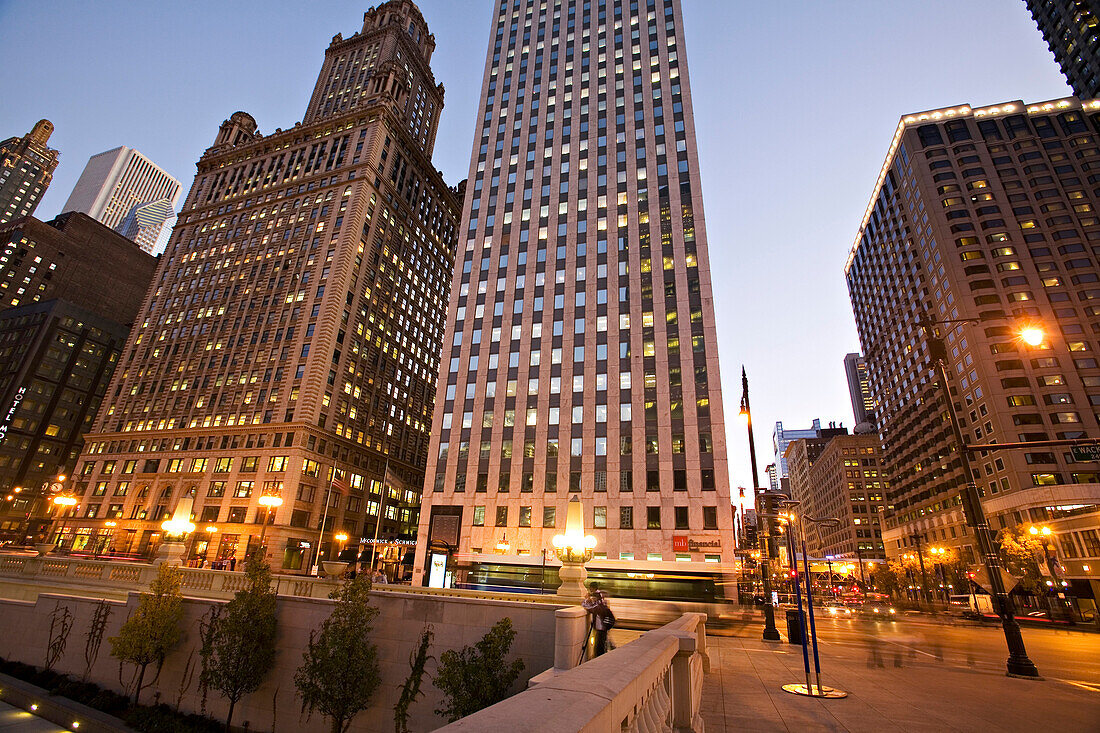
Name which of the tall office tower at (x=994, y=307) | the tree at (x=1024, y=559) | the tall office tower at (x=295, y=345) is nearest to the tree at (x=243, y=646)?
the tall office tower at (x=295, y=345)

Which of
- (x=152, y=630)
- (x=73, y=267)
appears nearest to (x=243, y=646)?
(x=152, y=630)

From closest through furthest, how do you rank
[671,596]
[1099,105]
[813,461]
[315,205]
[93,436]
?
[671,596]
[93,436]
[315,205]
[1099,105]
[813,461]

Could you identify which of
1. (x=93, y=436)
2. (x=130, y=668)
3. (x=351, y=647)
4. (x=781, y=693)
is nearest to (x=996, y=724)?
(x=781, y=693)

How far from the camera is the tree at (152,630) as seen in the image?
14719mm

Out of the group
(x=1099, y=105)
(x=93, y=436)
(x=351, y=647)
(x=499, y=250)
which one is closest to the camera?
(x=351, y=647)

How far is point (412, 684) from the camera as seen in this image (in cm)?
1263

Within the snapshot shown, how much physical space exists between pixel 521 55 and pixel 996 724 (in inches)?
3473

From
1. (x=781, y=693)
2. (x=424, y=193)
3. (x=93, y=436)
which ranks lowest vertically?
(x=781, y=693)

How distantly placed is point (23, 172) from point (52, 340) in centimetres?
11857

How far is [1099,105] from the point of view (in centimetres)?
9356

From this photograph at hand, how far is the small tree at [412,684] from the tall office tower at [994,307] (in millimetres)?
→ 75580

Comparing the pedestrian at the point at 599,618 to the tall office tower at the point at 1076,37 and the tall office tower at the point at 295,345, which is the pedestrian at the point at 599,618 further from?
the tall office tower at the point at 1076,37

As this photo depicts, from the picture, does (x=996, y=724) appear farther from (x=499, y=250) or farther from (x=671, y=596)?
(x=499, y=250)

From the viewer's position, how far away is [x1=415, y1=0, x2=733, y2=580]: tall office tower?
46.7 m
